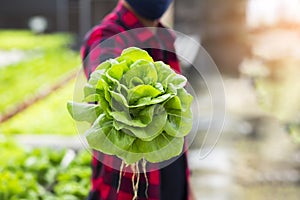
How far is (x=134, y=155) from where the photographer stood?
3.78ft

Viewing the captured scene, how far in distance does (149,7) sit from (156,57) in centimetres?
41

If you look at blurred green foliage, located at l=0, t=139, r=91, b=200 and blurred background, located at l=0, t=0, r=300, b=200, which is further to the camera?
blurred background, located at l=0, t=0, r=300, b=200

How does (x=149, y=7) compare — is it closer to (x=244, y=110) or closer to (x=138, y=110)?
(x=138, y=110)

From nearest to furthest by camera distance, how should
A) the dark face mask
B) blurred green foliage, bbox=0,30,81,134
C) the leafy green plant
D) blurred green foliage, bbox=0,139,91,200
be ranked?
the leafy green plant < the dark face mask < blurred green foliage, bbox=0,139,91,200 < blurred green foliage, bbox=0,30,81,134

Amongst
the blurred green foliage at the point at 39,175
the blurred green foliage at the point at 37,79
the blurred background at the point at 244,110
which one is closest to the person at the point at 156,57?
the blurred green foliage at the point at 39,175

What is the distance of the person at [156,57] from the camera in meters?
1.52

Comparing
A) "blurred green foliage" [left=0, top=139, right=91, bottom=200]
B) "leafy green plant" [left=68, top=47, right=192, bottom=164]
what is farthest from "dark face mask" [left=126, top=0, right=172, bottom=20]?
"blurred green foliage" [left=0, top=139, right=91, bottom=200]

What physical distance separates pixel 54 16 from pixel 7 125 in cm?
569

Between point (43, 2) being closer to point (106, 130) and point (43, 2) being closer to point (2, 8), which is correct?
point (2, 8)

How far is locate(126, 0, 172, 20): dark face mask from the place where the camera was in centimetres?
174

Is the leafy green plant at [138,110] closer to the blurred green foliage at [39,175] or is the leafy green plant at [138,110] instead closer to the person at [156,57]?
the person at [156,57]

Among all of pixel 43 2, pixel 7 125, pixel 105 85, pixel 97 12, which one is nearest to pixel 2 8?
pixel 43 2

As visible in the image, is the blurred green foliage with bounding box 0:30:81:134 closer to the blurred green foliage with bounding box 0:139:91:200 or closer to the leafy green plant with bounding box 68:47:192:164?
the blurred green foliage with bounding box 0:139:91:200

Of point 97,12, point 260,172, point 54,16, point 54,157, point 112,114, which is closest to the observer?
point 112,114
